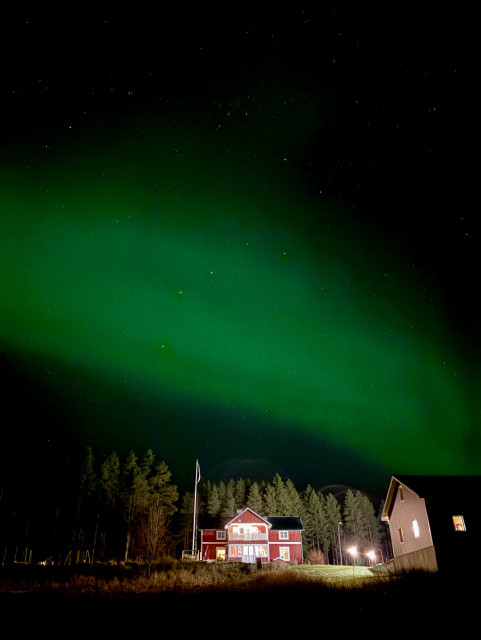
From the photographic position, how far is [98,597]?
14.8 meters

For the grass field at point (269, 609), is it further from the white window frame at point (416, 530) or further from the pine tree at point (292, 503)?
the pine tree at point (292, 503)

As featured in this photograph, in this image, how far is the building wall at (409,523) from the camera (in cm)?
2783

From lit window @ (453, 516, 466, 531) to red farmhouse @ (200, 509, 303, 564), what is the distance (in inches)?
1376

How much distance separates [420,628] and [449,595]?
513cm

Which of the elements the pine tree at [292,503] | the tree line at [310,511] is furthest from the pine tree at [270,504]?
the pine tree at [292,503]

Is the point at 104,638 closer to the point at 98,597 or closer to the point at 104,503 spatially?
the point at 98,597

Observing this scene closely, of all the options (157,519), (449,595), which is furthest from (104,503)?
(449,595)

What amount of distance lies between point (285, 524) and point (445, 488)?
36935 millimetres

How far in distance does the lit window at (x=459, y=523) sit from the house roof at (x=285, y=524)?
35358 millimetres

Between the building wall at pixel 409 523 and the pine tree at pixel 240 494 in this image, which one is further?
the pine tree at pixel 240 494

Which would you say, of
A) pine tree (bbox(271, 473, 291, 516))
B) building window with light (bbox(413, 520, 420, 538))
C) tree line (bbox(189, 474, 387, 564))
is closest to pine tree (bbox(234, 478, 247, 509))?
tree line (bbox(189, 474, 387, 564))

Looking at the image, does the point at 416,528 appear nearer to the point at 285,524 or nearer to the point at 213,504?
the point at 285,524

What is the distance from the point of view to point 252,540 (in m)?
56.7

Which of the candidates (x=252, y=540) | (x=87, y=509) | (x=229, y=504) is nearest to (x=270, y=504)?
(x=229, y=504)
